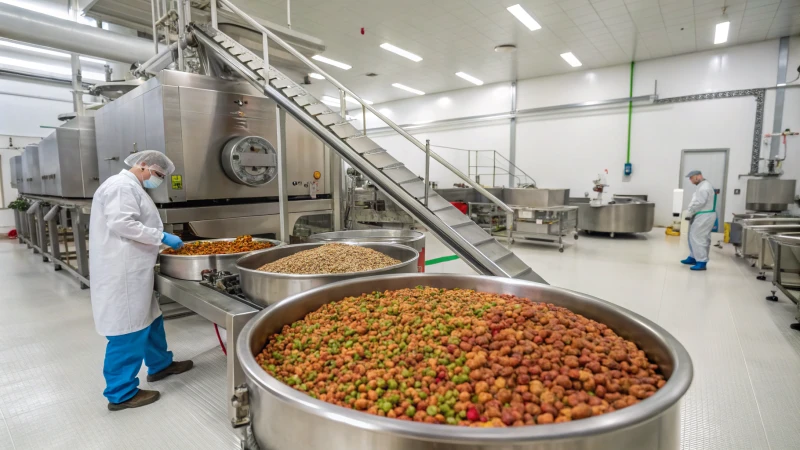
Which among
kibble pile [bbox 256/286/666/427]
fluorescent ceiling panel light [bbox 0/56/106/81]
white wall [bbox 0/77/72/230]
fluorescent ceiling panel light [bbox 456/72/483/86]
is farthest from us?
fluorescent ceiling panel light [bbox 456/72/483/86]

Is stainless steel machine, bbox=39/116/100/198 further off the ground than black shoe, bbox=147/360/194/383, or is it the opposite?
stainless steel machine, bbox=39/116/100/198

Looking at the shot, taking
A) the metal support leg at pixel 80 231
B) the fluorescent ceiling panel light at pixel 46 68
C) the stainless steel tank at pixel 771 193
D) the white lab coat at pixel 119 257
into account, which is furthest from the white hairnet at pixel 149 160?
the fluorescent ceiling panel light at pixel 46 68

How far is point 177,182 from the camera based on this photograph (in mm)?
2627

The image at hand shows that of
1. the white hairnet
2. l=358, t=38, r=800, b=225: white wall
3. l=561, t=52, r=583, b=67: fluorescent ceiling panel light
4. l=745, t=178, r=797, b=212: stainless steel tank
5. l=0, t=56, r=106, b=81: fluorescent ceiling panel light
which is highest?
l=561, t=52, r=583, b=67: fluorescent ceiling panel light

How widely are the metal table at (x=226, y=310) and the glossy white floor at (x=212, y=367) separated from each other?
0.21 meters

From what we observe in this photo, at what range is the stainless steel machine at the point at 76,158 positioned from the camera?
173 inches

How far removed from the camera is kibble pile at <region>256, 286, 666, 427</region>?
0.78 m

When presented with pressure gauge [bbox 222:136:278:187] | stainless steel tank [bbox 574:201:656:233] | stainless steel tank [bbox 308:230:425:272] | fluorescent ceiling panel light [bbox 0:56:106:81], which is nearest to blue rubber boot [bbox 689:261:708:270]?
stainless steel tank [bbox 574:201:656:233]

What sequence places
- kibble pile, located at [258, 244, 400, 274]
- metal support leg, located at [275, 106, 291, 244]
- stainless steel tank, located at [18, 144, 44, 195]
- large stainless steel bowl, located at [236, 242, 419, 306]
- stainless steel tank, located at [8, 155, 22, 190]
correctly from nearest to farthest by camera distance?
large stainless steel bowl, located at [236, 242, 419, 306]
kibble pile, located at [258, 244, 400, 274]
metal support leg, located at [275, 106, 291, 244]
stainless steel tank, located at [18, 144, 44, 195]
stainless steel tank, located at [8, 155, 22, 190]

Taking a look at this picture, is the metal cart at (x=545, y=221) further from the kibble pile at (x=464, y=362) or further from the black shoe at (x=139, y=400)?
the black shoe at (x=139, y=400)

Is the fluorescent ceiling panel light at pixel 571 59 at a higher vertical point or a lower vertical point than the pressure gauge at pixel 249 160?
higher

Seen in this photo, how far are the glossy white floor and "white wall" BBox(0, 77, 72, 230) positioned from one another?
631 centimetres

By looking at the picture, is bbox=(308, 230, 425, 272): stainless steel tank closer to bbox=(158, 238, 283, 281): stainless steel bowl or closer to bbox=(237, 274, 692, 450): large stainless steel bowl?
bbox=(158, 238, 283, 281): stainless steel bowl

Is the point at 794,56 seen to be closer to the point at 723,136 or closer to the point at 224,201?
the point at 723,136
